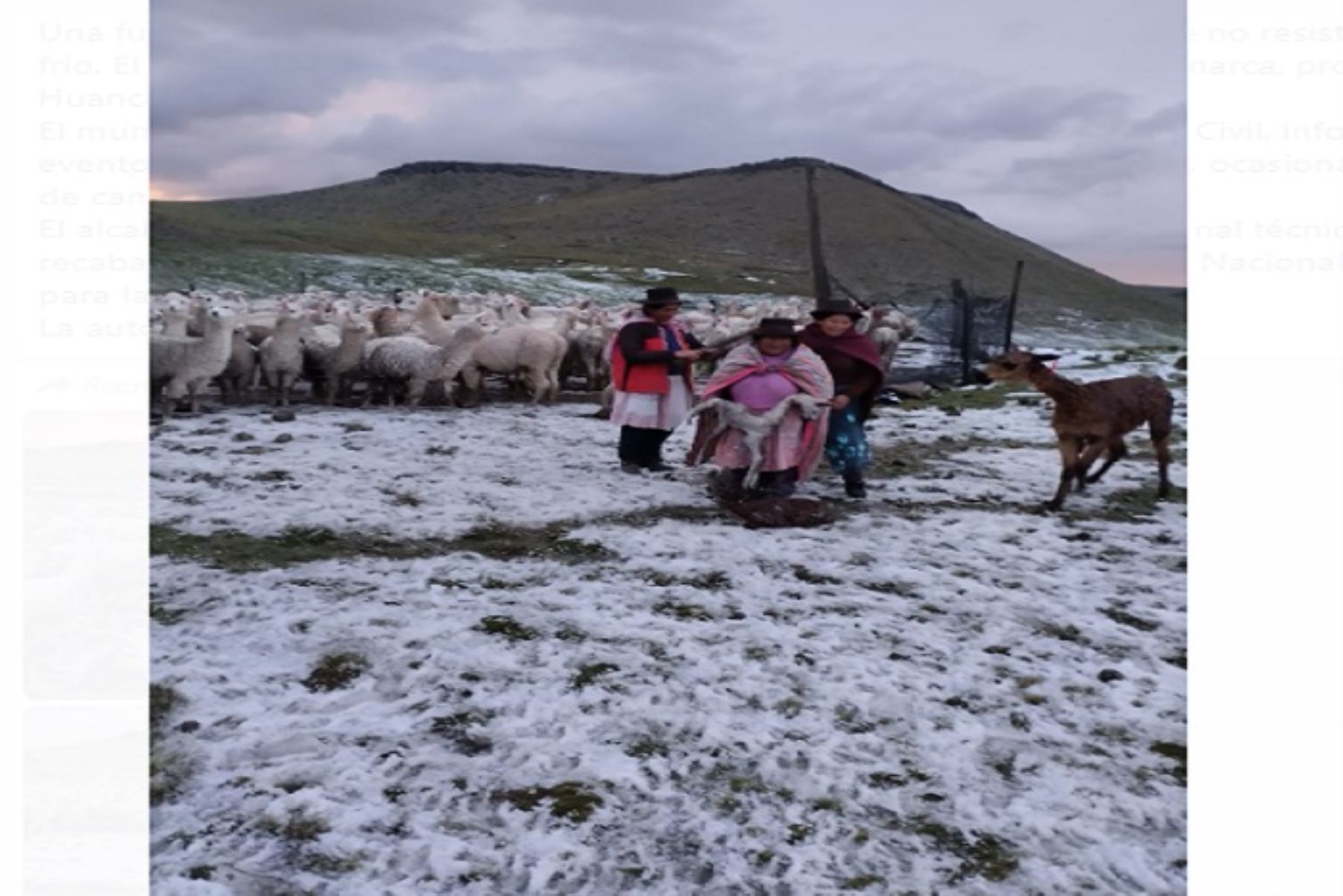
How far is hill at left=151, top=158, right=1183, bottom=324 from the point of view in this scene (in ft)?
205

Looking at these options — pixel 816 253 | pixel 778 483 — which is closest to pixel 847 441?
pixel 778 483

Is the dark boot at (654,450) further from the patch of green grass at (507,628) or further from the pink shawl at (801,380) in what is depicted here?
the patch of green grass at (507,628)

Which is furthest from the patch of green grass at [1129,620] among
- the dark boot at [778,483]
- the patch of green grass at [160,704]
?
the patch of green grass at [160,704]

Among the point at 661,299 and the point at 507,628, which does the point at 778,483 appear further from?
the point at 507,628

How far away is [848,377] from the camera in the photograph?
24.7 feet

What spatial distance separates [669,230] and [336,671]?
92.4 metres

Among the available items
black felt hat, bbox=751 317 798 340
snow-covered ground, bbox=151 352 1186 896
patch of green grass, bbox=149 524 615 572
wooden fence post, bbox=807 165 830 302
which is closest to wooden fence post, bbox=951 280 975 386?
wooden fence post, bbox=807 165 830 302

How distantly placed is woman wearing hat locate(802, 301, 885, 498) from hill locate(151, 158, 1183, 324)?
32773 mm

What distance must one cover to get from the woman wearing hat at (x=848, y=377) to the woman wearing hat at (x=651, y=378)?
3.32 feet

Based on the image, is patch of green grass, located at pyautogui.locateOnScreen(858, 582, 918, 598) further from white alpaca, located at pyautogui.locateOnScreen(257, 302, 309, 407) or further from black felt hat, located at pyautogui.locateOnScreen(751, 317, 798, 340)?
white alpaca, located at pyautogui.locateOnScreen(257, 302, 309, 407)

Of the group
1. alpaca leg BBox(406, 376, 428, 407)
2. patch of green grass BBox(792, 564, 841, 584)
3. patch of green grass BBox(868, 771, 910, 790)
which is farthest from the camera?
alpaca leg BBox(406, 376, 428, 407)

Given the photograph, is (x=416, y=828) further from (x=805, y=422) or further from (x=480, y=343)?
(x=480, y=343)
